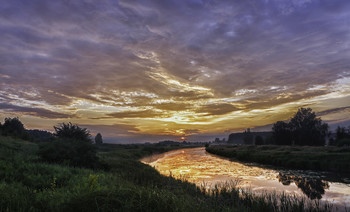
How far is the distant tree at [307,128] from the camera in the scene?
271ft

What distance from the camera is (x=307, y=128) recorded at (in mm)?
84938

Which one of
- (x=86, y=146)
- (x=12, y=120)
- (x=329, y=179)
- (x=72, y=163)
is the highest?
(x=12, y=120)

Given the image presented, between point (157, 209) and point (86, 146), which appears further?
point (86, 146)

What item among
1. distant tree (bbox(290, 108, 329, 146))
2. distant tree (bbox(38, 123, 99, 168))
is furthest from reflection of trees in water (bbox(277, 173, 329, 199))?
distant tree (bbox(290, 108, 329, 146))

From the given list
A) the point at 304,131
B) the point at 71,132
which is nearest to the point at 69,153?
the point at 71,132

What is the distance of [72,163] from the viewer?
1905cm

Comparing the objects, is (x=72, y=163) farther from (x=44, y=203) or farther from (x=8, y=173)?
(x=44, y=203)

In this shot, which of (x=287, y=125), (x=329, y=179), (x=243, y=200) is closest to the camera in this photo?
(x=243, y=200)

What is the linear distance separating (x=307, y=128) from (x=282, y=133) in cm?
942

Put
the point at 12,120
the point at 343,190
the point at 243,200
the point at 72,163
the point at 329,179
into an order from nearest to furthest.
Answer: the point at 243,200 → the point at 343,190 → the point at 72,163 → the point at 329,179 → the point at 12,120

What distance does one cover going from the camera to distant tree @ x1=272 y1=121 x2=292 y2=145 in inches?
3472

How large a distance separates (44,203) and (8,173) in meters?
6.44

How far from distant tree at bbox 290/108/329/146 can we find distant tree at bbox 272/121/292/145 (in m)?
1.90

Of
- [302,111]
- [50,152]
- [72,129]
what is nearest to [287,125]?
[302,111]
